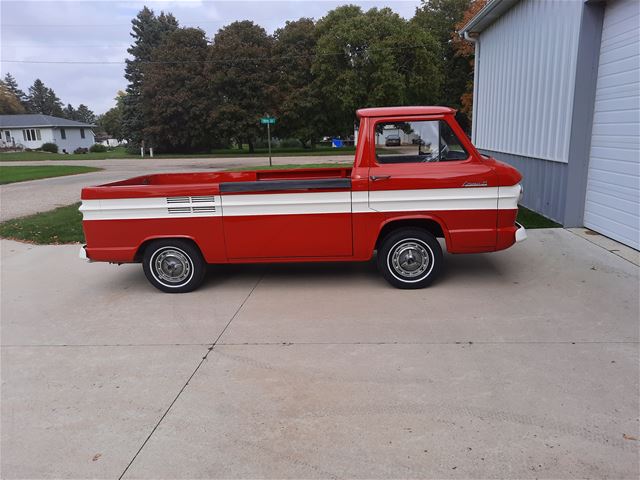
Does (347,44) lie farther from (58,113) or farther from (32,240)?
(58,113)

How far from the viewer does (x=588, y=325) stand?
15.3 feet

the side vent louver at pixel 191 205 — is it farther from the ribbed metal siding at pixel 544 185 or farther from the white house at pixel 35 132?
the white house at pixel 35 132

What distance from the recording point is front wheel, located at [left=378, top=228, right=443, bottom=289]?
5.70 m

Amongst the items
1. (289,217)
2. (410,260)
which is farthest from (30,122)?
(410,260)

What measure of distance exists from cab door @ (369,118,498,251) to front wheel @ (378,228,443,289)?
9.3 inches

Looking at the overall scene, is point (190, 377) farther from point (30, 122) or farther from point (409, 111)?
point (30, 122)

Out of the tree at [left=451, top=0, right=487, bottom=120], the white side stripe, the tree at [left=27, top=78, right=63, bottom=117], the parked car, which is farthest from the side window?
the tree at [left=27, top=78, right=63, bottom=117]

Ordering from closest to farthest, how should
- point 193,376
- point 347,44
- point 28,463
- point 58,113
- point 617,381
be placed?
point 28,463 → point 617,381 → point 193,376 → point 347,44 → point 58,113

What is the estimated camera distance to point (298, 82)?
4394 cm

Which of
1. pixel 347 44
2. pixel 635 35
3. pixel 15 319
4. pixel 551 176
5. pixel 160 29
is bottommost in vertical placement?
pixel 15 319

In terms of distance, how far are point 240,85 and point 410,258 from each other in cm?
4102

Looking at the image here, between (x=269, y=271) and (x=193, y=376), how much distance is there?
2.95 m

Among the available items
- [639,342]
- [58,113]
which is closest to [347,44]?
[639,342]

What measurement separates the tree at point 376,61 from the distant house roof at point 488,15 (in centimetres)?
2449
